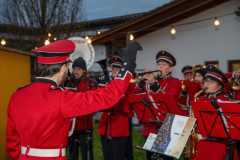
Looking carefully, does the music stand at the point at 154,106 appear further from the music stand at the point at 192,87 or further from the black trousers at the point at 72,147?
the music stand at the point at 192,87

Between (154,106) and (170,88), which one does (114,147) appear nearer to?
(154,106)

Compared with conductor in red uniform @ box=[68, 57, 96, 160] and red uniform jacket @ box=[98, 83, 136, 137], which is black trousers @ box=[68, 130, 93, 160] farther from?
red uniform jacket @ box=[98, 83, 136, 137]

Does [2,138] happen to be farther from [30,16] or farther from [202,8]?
[30,16]

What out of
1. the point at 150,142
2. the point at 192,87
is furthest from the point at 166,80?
the point at 192,87

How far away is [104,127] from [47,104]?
225 cm

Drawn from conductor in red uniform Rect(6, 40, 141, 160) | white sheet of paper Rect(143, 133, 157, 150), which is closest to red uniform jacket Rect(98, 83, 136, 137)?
white sheet of paper Rect(143, 133, 157, 150)

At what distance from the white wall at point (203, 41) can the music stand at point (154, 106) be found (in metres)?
6.03

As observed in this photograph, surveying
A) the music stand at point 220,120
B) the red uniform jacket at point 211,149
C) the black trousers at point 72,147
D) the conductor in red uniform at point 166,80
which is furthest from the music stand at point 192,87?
the black trousers at point 72,147

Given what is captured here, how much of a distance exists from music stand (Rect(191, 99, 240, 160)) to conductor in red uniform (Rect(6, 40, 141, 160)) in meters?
1.37

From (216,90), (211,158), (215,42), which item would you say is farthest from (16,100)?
(215,42)

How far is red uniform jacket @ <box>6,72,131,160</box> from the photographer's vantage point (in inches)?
73.0

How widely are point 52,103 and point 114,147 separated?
7.36 ft

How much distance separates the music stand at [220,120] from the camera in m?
2.70

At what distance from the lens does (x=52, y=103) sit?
1.90 meters
